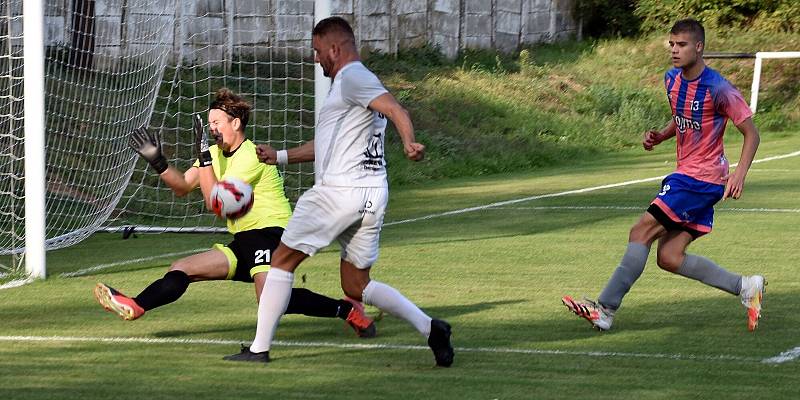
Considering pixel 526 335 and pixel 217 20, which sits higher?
pixel 217 20

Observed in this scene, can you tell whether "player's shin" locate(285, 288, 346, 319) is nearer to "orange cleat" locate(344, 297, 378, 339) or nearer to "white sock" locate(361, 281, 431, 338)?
"orange cleat" locate(344, 297, 378, 339)

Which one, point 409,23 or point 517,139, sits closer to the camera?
point 517,139

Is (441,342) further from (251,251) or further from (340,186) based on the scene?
(251,251)

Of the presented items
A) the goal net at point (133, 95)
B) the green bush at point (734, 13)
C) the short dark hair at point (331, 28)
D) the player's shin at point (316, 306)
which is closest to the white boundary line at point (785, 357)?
the player's shin at point (316, 306)

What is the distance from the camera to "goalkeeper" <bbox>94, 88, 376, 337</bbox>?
26.7ft

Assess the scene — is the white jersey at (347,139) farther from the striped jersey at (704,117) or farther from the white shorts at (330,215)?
the striped jersey at (704,117)

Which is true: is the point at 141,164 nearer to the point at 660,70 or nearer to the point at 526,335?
the point at 526,335

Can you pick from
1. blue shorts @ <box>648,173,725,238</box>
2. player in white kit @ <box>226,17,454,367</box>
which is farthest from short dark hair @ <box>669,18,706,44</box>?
player in white kit @ <box>226,17,454,367</box>

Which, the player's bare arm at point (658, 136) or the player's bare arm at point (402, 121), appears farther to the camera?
the player's bare arm at point (658, 136)

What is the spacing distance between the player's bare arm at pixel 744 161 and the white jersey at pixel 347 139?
2116mm

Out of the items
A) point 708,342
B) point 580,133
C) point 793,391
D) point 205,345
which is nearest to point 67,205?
point 205,345

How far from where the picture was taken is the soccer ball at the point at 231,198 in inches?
317

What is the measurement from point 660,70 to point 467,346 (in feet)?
71.0

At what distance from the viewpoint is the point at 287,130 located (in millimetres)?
16328
